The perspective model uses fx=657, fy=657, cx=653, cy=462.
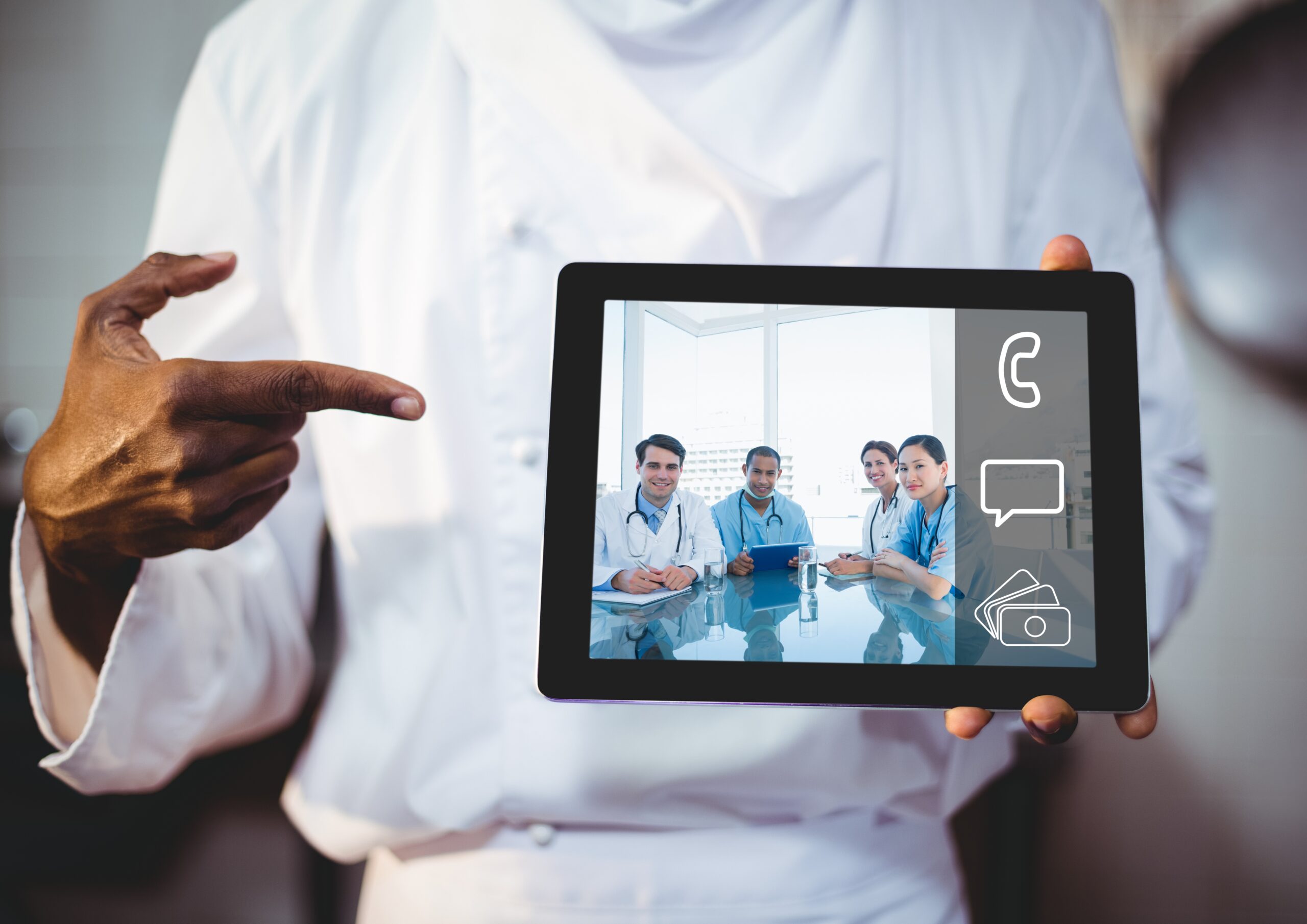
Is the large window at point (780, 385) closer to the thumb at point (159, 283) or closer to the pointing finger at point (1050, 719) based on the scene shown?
the pointing finger at point (1050, 719)

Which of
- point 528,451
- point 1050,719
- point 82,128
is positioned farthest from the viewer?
point 82,128

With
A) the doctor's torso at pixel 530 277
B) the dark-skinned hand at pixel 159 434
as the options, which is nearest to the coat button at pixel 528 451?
the doctor's torso at pixel 530 277

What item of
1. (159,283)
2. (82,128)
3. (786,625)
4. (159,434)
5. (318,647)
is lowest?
(318,647)

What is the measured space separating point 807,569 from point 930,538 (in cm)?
7

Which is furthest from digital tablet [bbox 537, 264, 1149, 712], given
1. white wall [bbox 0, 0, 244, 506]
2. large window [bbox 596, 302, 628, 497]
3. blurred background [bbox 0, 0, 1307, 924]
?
white wall [bbox 0, 0, 244, 506]

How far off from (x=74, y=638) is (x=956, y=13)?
850 mm

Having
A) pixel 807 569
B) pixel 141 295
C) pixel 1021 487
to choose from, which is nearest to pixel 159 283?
pixel 141 295

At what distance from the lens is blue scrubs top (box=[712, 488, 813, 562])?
1.20ft

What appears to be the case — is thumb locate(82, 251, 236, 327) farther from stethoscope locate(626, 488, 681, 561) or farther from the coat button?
stethoscope locate(626, 488, 681, 561)

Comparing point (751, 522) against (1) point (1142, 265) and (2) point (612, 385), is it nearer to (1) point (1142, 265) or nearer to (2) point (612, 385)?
(2) point (612, 385)

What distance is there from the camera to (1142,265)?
0.52m

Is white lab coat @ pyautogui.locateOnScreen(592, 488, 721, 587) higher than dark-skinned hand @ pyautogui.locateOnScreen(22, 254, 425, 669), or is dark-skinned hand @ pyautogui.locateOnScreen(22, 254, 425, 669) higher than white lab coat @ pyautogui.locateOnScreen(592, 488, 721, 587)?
dark-skinned hand @ pyautogui.locateOnScreen(22, 254, 425, 669)

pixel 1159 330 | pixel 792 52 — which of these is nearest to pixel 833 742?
pixel 1159 330

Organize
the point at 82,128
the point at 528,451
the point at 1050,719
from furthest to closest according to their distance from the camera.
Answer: the point at 82,128
the point at 528,451
the point at 1050,719
